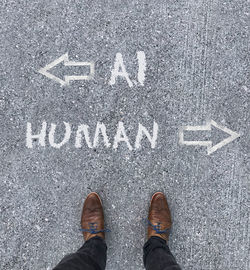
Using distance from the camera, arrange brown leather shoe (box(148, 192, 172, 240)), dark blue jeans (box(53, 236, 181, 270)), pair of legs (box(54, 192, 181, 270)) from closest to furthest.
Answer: dark blue jeans (box(53, 236, 181, 270))
pair of legs (box(54, 192, 181, 270))
brown leather shoe (box(148, 192, 172, 240))

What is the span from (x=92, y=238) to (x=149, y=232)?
0.49 metres

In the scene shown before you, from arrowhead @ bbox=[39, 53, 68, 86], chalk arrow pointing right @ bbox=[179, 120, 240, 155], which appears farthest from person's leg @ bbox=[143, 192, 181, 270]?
arrowhead @ bbox=[39, 53, 68, 86]

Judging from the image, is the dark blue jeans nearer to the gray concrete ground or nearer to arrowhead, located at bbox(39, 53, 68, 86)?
the gray concrete ground

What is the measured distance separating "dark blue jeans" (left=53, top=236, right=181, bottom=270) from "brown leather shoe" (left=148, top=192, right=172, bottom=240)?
58mm

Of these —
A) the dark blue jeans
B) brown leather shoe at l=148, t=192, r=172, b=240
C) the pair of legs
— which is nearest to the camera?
the dark blue jeans

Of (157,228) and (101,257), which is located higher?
(157,228)

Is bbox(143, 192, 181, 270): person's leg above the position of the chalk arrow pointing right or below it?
below

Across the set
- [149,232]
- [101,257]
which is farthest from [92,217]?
[149,232]

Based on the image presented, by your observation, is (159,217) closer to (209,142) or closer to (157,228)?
(157,228)

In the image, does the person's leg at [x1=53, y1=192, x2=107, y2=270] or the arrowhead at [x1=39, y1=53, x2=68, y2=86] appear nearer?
the person's leg at [x1=53, y1=192, x2=107, y2=270]

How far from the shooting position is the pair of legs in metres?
1.97

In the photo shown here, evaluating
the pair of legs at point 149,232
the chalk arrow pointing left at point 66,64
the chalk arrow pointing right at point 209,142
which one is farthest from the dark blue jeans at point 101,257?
the chalk arrow pointing left at point 66,64

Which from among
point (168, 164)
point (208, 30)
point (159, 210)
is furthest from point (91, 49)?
point (159, 210)

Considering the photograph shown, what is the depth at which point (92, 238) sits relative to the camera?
2.15 metres
